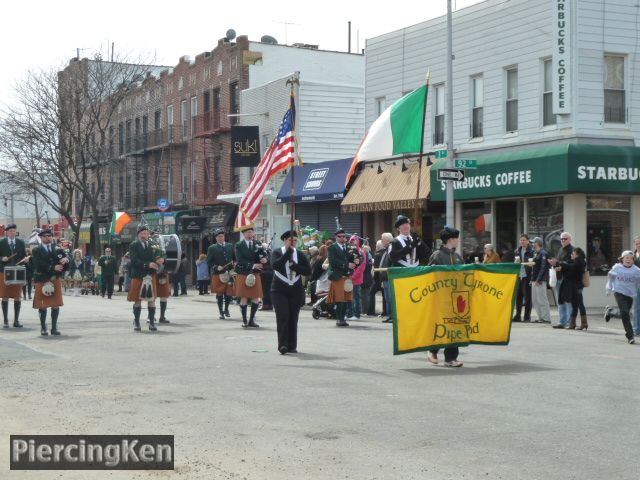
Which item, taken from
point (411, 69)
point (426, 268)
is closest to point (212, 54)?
point (411, 69)

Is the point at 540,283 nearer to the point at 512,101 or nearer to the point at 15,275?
the point at 512,101

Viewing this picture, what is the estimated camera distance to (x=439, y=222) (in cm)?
3291

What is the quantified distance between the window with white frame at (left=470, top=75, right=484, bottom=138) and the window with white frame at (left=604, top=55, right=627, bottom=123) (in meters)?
4.20

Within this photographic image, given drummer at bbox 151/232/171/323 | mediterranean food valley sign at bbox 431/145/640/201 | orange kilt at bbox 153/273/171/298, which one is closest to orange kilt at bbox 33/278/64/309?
drummer at bbox 151/232/171/323

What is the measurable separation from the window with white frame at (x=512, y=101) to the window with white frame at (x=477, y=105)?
3.76 feet

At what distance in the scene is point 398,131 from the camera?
2092cm

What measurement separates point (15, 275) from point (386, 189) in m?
14.9

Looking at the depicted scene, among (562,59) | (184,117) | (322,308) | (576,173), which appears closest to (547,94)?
(562,59)

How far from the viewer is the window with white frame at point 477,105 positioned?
30562 mm

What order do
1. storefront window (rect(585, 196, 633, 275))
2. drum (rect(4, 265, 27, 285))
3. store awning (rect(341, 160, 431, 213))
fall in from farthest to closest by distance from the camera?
1. store awning (rect(341, 160, 431, 213))
2. storefront window (rect(585, 196, 633, 275))
3. drum (rect(4, 265, 27, 285))

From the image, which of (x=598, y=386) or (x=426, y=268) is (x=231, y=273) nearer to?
(x=426, y=268)

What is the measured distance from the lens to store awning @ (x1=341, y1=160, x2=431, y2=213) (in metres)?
32.2

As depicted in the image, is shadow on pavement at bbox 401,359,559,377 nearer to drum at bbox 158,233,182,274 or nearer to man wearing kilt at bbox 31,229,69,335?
man wearing kilt at bbox 31,229,69,335

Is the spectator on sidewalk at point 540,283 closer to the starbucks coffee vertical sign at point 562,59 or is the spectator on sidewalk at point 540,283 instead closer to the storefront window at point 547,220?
the storefront window at point 547,220
